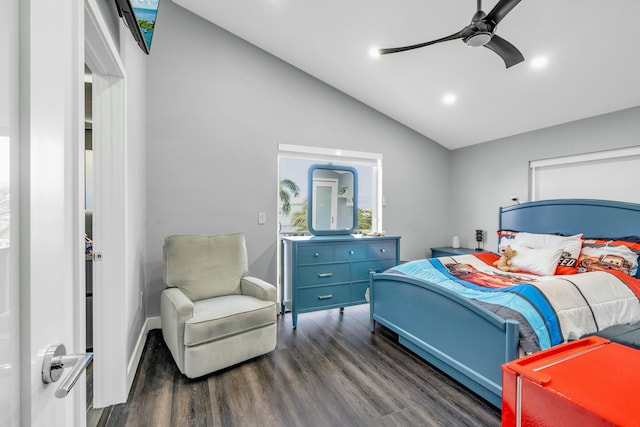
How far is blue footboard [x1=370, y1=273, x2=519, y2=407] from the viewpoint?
1804 millimetres

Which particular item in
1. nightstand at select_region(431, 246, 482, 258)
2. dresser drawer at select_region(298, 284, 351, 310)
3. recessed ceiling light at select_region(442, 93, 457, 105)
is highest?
recessed ceiling light at select_region(442, 93, 457, 105)

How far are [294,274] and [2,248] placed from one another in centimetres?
266

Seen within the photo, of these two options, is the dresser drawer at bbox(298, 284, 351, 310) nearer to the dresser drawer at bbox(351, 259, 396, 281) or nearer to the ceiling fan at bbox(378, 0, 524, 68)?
the dresser drawer at bbox(351, 259, 396, 281)

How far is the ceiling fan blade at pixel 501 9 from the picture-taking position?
1631 mm

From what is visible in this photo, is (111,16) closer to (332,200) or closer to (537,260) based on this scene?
(332,200)

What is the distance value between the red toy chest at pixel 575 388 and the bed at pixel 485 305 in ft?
2.52

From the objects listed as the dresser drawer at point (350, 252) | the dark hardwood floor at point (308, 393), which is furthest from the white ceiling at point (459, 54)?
the dark hardwood floor at point (308, 393)

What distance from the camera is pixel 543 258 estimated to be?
9.23 feet

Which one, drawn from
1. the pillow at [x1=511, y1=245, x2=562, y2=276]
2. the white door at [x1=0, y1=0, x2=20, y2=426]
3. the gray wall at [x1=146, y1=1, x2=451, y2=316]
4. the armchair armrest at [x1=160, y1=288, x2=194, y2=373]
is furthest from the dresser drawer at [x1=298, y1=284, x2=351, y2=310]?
the white door at [x1=0, y1=0, x2=20, y2=426]

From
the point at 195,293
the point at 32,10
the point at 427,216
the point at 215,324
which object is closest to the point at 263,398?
the point at 215,324

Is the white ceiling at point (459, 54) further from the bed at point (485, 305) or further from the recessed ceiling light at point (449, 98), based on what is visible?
the bed at point (485, 305)

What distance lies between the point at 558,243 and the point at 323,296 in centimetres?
242

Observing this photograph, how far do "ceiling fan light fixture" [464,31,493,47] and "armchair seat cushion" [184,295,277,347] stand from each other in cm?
240

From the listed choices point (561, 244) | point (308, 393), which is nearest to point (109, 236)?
point (308, 393)
